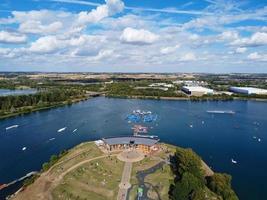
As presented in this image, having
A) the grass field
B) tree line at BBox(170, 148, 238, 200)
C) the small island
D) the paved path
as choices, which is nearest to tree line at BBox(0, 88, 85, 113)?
the small island

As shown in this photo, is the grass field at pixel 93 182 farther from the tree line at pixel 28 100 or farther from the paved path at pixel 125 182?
the tree line at pixel 28 100

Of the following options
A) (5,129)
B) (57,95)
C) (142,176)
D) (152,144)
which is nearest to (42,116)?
(5,129)

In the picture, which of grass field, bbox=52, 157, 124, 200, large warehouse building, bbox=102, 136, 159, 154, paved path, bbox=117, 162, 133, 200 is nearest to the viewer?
paved path, bbox=117, 162, 133, 200

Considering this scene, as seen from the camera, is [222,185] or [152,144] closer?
[222,185]

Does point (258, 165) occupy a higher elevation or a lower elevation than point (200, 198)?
lower

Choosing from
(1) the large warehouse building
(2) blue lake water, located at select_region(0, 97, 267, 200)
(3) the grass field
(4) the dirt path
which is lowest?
(2) blue lake water, located at select_region(0, 97, 267, 200)

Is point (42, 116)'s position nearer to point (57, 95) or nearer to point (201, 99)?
point (57, 95)

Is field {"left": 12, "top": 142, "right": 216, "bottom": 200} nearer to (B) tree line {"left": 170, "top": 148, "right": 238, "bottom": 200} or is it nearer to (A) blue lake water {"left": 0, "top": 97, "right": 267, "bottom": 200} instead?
(B) tree line {"left": 170, "top": 148, "right": 238, "bottom": 200}
